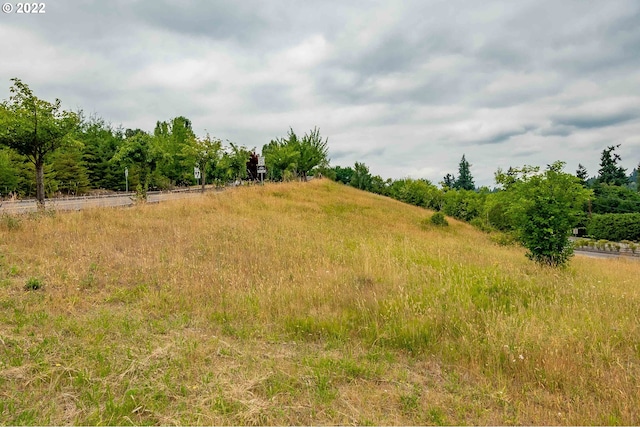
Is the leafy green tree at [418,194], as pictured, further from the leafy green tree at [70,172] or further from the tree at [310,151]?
the leafy green tree at [70,172]

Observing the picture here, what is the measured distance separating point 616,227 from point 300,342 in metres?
65.3

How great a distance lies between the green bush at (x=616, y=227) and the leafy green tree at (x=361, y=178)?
36.2m

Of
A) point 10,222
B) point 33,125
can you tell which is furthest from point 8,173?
point 10,222

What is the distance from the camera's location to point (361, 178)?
59.6 meters

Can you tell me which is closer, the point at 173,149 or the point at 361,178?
the point at 173,149

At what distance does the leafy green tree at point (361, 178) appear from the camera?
193 feet

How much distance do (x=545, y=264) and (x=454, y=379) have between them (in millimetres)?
8673

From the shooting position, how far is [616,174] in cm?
8000

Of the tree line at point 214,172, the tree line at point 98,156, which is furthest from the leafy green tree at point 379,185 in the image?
the tree line at point 98,156

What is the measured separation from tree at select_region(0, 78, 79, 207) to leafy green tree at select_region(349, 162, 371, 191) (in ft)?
161

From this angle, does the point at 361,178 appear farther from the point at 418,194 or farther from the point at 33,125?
the point at 33,125

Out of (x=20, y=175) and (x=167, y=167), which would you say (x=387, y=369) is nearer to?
(x=20, y=175)

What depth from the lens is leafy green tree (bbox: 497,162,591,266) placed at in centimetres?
1009

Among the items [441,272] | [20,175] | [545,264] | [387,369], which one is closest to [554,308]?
[441,272]
